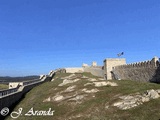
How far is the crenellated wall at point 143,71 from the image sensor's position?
137 feet

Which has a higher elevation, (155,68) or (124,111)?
(155,68)

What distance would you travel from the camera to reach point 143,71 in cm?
4719

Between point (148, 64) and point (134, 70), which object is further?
point (134, 70)

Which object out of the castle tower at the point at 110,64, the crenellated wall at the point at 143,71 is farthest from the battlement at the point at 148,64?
the castle tower at the point at 110,64

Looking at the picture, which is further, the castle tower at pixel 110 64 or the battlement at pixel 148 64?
the castle tower at pixel 110 64

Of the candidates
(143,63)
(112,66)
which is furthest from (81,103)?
(112,66)

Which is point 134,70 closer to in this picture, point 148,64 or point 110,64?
point 148,64

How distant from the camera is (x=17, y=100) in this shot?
39.0 metres

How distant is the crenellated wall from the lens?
41.7 meters

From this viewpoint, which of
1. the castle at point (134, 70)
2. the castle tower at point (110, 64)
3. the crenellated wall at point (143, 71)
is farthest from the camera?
the castle tower at point (110, 64)

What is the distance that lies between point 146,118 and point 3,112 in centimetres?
1852

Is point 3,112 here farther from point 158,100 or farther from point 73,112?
point 158,100

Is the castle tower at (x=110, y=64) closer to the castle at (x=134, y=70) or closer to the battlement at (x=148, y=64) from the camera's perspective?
the castle at (x=134, y=70)

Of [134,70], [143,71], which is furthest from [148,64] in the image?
[134,70]
